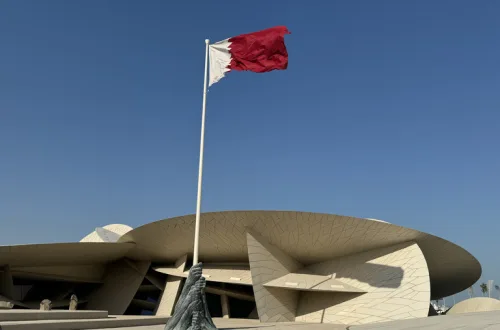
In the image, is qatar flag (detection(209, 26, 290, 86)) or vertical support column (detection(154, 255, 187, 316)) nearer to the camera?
qatar flag (detection(209, 26, 290, 86))

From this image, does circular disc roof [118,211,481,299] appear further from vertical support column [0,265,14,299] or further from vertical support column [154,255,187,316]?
vertical support column [0,265,14,299]

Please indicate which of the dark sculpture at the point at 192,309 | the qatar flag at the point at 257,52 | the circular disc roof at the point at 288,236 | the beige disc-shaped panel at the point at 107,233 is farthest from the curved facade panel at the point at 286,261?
the dark sculpture at the point at 192,309

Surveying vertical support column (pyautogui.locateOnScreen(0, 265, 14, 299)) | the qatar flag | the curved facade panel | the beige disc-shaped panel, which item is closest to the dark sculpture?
the qatar flag

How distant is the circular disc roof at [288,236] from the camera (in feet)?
78.5

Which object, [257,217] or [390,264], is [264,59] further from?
[390,264]

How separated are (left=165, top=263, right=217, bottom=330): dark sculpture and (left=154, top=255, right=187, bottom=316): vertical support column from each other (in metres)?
18.5

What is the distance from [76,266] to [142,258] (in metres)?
5.56

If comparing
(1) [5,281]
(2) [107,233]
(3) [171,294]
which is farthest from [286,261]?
(2) [107,233]

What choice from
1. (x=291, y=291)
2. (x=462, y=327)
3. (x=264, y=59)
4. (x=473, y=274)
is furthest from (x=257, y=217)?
(x=473, y=274)

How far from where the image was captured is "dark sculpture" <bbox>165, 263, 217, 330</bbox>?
39.5ft

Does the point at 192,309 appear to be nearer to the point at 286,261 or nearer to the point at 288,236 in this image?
the point at 288,236

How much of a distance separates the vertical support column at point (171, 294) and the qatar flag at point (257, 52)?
782 inches

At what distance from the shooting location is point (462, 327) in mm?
10906

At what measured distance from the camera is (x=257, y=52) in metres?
14.2
